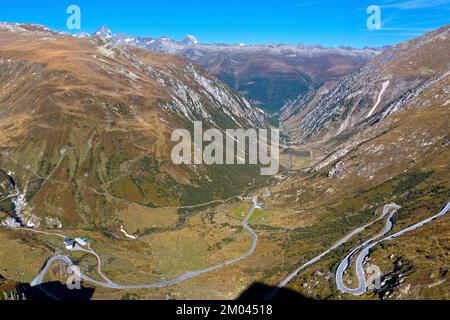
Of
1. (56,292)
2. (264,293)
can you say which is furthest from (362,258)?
(56,292)

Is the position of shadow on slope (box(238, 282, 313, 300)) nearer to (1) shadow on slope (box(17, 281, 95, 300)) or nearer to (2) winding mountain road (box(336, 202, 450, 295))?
(2) winding mountain road (box(336, 202, 450, 295))

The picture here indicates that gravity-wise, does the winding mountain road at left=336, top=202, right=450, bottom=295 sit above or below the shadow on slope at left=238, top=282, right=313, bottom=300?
above

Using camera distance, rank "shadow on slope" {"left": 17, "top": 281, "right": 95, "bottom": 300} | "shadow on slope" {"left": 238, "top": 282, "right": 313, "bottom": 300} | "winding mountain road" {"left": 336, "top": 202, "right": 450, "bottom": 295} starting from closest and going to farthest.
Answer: "winding mountain road" {"left": 336, "top": 202, "right": 450, "bottom": 295}, "shadow on slope" {"left": 238, "top": 282, "right": 313, "bottom": 300}, "shadow on slope" {"left": 17, "top": 281, "right": 95, "bottom": 300}

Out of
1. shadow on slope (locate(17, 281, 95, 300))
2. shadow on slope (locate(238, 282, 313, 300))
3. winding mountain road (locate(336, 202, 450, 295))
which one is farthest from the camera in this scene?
shadow on slope (locate(17, 281, 95, 300))

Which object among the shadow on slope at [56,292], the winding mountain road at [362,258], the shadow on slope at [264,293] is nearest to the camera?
the winding mountain road at [362,258]

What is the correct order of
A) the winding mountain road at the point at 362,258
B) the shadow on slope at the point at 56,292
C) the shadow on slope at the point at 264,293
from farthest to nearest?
the shadow on slope at the point at 56,292 < the shadow on slope at the point at 264,293 < the winding mountain road at the point at 362,258

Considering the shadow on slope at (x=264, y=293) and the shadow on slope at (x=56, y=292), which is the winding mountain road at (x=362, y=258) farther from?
the shadow on slope at (x=56, y=292)

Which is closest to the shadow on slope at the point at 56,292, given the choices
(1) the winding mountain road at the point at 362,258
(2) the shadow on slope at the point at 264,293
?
(2) the shadow on slope at the point at 264,293

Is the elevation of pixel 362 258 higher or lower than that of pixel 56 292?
higher

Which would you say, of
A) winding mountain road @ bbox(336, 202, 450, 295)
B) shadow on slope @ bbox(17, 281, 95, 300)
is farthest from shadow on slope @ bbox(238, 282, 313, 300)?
shadow on slope @ bbox(17, 281, 95, 300)

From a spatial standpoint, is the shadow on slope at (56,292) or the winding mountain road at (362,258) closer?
the winding mountain road at (362,258)

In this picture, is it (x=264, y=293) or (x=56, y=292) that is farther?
(x=56, y=292)

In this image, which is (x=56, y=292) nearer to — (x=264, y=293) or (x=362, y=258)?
(x=264, y=293)
